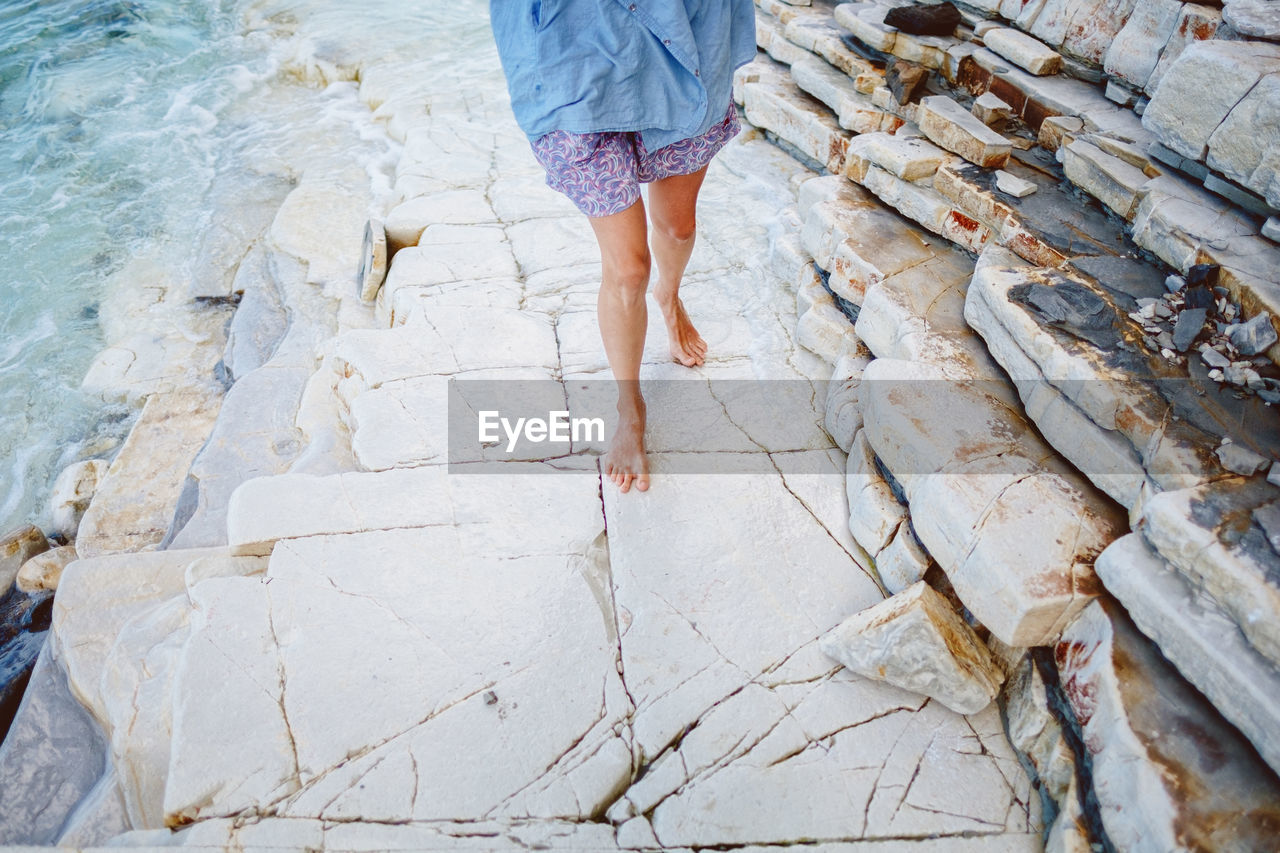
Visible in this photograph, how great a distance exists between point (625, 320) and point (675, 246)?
1.85 ft

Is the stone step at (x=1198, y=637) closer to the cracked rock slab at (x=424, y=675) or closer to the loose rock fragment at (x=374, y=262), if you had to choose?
the cracked rock slab at (x=424, y=675)

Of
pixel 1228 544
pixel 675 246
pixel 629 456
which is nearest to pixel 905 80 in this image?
pixel 675 246

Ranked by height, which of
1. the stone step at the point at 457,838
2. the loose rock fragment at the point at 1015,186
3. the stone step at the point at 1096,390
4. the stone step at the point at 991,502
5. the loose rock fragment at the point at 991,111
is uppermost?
the loose rock fragment at the point at 991,111

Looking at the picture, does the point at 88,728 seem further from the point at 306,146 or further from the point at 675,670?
the point at 306,146

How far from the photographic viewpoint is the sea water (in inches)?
171

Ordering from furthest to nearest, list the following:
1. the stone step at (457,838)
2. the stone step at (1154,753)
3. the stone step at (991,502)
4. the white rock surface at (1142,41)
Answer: the white rock surface at (1142,41) → the stone step at (991,502) → the stone step at (457,838) → the stone step at (1154,753)

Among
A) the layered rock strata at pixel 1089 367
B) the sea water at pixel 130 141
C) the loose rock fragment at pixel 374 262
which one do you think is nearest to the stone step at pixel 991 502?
the layered rock strata at pixel 1089 367

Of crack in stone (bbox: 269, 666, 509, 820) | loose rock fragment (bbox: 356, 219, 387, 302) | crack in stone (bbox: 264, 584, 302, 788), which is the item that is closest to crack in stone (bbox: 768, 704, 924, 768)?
crack in stone (bbox: 269, 666, 509, 820)

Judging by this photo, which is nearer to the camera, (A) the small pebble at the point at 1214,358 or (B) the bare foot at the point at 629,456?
(A) the small pebble at the point at 1214,358

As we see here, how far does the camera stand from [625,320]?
2.27 metres

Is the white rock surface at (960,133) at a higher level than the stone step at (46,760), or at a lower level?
Result: higher

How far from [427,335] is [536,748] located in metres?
1.80

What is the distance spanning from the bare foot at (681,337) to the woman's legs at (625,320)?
1.58ft

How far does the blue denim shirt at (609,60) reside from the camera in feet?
5.87
